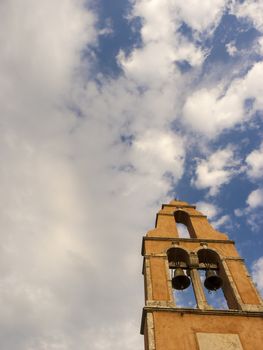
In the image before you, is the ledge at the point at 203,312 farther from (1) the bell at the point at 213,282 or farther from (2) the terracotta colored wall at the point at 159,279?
(1) the bell at the point at 213,282

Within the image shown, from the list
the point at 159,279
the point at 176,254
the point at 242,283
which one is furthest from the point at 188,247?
the point at 242,283

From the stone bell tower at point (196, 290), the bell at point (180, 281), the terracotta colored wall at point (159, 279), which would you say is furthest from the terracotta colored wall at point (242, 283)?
the terracotta colored wall at point (159, 279)

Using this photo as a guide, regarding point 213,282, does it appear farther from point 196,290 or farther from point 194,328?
point 194,328

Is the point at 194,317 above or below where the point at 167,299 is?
below

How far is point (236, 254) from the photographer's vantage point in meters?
14.8

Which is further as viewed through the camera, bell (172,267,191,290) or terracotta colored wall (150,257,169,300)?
bell (172,267,191,290)

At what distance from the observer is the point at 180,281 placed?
13.7 m

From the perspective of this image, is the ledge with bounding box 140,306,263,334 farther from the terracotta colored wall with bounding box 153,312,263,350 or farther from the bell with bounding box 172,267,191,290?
the bell with bounding box 172,267,191,290

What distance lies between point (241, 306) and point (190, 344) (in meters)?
2.57

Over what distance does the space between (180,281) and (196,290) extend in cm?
79

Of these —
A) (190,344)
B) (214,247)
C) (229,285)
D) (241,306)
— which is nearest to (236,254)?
(214,247)

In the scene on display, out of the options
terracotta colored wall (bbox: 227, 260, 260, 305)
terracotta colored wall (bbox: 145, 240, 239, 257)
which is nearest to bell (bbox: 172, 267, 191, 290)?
terracotta colored wall (bbox: 145, 240, 239, 257)

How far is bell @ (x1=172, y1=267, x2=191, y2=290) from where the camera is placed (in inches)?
536

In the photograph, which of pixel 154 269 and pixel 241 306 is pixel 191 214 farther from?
pixel 241 306
